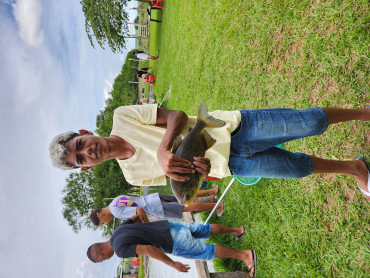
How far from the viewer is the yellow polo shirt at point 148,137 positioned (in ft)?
→ 7.14

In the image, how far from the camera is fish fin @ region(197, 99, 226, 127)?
2.06m

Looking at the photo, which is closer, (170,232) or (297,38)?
(297,38)

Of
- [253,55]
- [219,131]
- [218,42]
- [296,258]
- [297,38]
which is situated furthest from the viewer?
[218,42]

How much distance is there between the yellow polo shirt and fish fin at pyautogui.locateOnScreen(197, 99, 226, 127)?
4.1 inches

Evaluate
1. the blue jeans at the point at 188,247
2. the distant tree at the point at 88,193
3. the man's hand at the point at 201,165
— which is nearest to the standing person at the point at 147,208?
the blue jeans at the point at 188,247

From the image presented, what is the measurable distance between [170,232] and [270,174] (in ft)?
8.15

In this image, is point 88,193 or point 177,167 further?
point 88,193

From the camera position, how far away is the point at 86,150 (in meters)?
2.31

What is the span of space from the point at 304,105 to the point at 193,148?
2620 mm

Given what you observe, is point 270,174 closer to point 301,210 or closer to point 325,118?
point 325,118

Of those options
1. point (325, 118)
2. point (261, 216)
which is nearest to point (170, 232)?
point (261, 216)

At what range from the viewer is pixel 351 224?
2689 mm

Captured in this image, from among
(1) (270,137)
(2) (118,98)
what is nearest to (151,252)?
(1) (270,137)

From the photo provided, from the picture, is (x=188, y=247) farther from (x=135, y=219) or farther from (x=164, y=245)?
(x=135, y=219)
